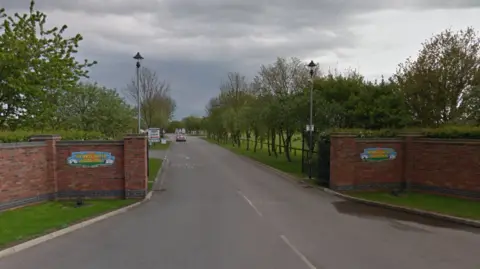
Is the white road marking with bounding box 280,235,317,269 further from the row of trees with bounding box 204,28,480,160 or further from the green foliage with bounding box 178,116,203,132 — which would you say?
the green foliage with bounding box 178,116,203,132

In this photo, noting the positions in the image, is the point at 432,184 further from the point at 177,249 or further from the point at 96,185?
the point at 96,185

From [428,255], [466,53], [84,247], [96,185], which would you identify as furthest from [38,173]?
[466,53]

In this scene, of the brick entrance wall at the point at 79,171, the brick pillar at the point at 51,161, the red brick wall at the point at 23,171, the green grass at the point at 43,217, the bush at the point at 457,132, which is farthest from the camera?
the bush at the point at 457,132

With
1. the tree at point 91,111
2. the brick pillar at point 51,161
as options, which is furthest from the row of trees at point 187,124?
the brick pillar at point 51,161

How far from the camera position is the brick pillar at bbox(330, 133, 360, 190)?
56.1 feet

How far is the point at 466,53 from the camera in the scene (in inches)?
1022

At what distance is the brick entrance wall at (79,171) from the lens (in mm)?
14172

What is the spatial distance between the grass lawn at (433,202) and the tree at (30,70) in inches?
603

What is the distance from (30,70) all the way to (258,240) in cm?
1622

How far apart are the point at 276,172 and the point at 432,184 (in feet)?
33.3

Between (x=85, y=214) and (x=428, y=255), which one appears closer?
(x=428, y=255)

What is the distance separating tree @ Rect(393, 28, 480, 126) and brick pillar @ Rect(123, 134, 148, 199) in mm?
18038

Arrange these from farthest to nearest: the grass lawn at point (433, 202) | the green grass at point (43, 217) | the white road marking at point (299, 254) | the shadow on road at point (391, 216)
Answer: the grass lawn at point (433, 202) → the shadow on road at point (391, 216) → the green grass at point (43, 217) → the white road marking at point (299, 254)

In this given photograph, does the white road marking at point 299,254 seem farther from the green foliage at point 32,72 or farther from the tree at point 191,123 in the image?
the tree at point 191,123
